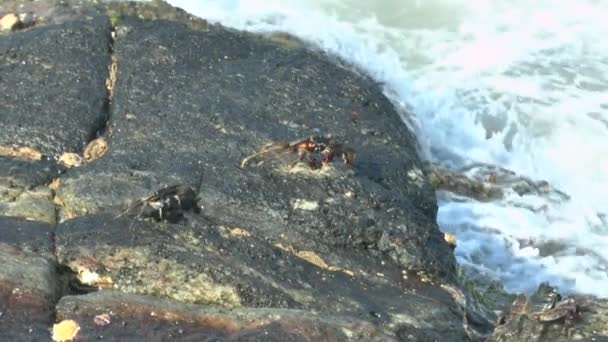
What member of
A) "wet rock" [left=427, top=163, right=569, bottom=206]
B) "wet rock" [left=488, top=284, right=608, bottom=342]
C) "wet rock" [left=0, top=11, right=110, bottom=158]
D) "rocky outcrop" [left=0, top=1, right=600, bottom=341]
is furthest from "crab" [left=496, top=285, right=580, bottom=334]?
"wet rock" [left=427, top=163, right=569, bottom=206]

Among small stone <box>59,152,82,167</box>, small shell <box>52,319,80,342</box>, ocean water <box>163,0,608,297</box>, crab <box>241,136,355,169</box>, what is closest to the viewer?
small shell <box>52,319,80,342</box>

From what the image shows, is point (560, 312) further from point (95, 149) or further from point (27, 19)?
point (27, 19)

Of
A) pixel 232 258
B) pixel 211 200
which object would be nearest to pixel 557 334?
pixel 232 258

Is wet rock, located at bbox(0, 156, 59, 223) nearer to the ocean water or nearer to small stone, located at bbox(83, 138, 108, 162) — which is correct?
Result: small stone, located at bbox(83, 138, 108, 162)

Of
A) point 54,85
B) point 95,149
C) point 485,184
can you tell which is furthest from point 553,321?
point 485,184

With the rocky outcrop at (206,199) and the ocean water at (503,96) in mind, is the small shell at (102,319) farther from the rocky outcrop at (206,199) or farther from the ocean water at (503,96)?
the ocean water at (503,96)

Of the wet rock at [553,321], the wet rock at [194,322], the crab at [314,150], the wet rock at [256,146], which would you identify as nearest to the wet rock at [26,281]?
the wet rock at [194,322]

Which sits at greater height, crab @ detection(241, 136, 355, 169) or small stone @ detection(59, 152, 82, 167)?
crab @ detection(241, 136, 355, 169)
